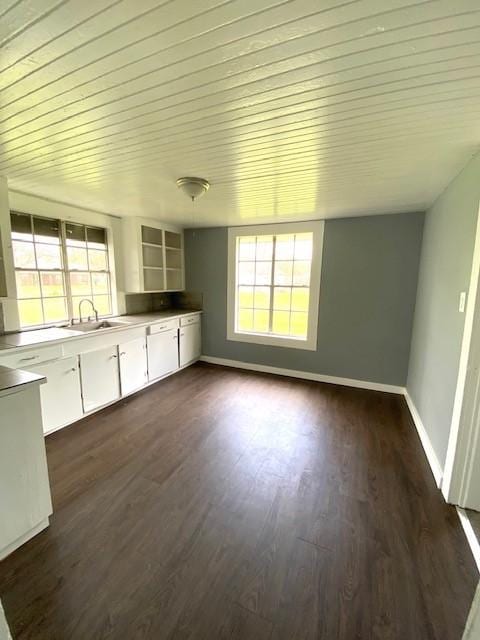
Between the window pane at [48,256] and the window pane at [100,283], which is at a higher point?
the window pane at [48,256]

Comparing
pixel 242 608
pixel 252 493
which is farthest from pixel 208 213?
pixel 242 608

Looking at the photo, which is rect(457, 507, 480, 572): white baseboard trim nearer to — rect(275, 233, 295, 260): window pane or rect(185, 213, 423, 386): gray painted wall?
rect(185, 213, 423, 386): gray painted wall

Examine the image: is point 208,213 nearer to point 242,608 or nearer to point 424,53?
point 424,53

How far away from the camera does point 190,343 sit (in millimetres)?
4484

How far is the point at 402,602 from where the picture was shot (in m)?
1.24

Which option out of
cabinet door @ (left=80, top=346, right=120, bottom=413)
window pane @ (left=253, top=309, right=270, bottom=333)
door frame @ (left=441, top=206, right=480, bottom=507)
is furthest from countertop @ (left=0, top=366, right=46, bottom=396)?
window pane @ (left=253, top=309, right=270, bottom=333)

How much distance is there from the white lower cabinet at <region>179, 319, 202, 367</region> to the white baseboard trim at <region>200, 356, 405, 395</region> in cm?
25

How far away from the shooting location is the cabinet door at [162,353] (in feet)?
12.0

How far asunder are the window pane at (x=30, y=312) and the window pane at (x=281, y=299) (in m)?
3.07

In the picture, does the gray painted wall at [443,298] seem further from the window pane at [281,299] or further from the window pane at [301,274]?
the window pane at [281,299]

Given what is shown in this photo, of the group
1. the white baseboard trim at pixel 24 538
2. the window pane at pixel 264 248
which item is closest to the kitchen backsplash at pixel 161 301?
the window pane at pixel 264 248

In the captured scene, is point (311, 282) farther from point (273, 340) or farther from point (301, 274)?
point (273, 340)

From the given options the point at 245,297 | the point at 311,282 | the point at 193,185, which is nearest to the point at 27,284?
the point at 193,185

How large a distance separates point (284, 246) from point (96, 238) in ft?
8.78
